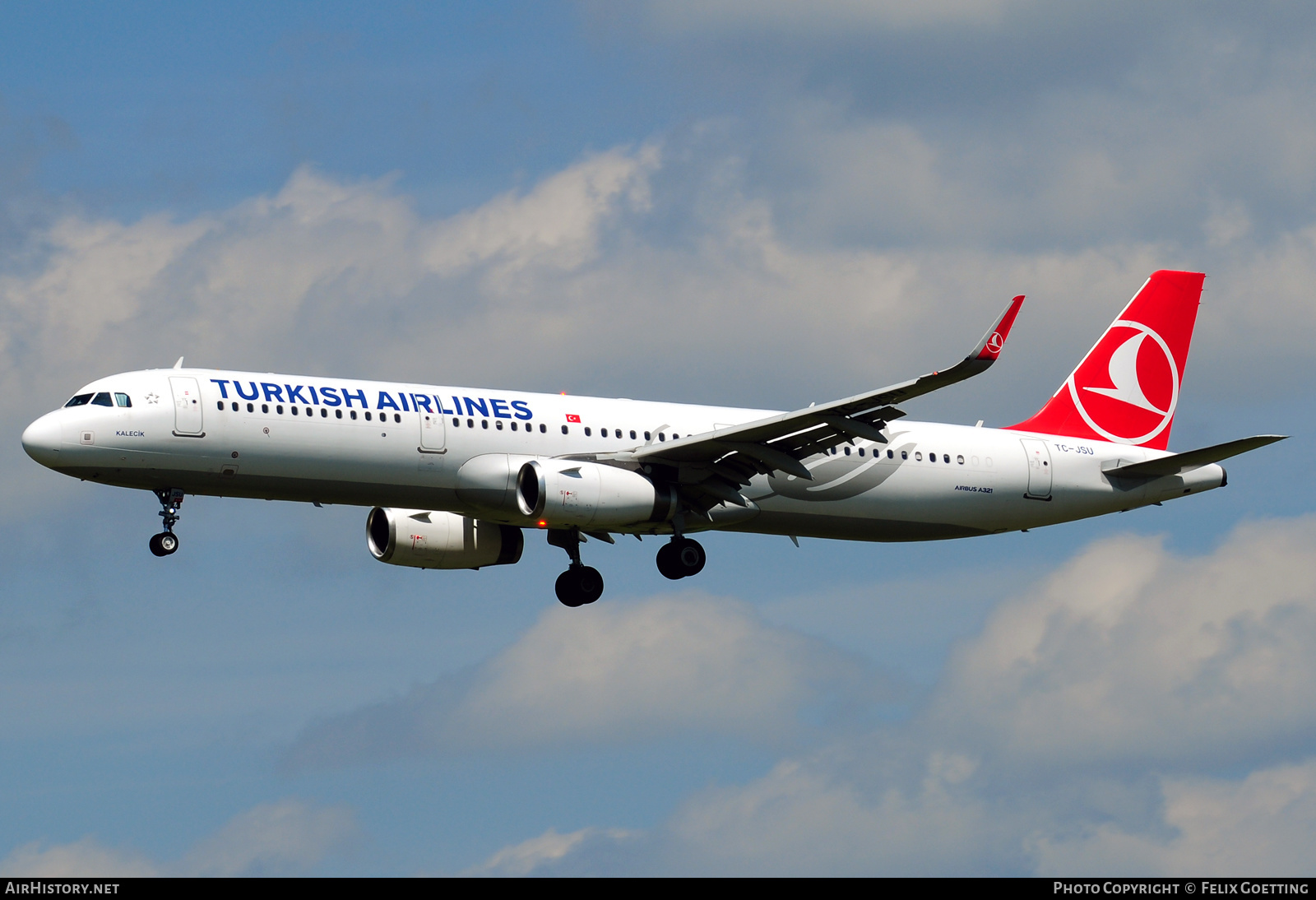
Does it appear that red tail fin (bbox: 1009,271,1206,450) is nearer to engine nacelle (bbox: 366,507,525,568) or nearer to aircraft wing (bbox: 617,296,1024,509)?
aircraft wing (bbox: 617,296,1024,509)

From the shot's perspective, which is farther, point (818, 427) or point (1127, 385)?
point (1127, 385)

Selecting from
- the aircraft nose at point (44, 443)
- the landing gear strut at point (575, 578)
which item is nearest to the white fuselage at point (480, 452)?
the aircraft nose at point (44, 443)

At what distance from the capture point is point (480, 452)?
161 feet

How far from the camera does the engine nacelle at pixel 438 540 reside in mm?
54625

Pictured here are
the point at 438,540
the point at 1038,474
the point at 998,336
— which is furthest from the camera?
the point at 1038,474

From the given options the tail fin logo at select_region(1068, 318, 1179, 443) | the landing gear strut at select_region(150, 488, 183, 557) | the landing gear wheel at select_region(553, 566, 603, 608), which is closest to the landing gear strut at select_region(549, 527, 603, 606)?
the landing gear wheel at select_region(553, 566, 603, 608)

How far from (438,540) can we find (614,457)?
279 inches

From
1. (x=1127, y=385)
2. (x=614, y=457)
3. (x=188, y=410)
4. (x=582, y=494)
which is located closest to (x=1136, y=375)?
(x=1127, y=385)

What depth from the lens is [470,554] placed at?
55.4m

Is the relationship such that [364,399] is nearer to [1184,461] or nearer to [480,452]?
[480,452]

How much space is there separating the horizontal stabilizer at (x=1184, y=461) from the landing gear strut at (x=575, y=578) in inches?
602
